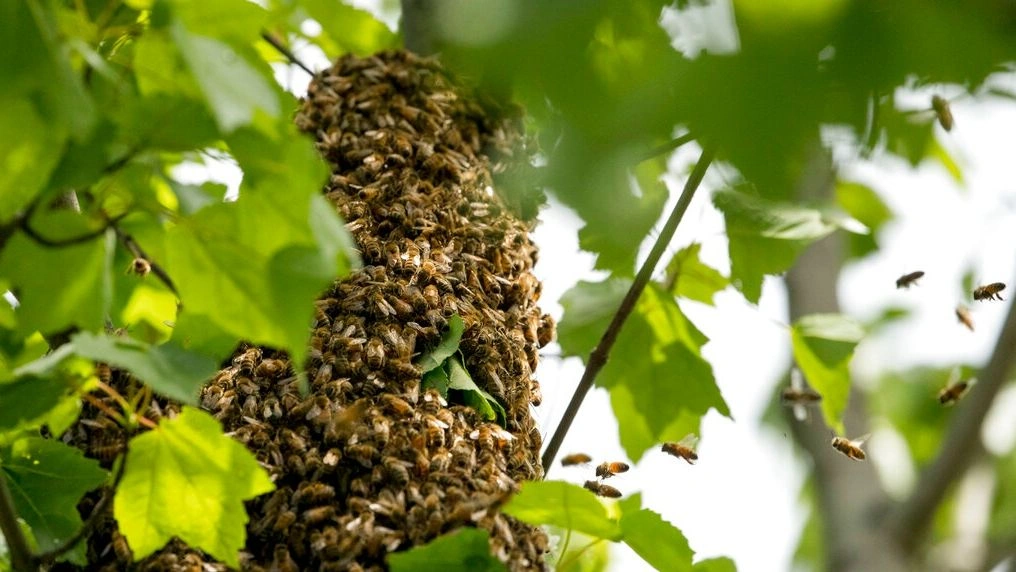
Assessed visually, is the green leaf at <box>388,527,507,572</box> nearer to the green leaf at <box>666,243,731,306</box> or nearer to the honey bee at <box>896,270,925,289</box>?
the green leaf at <box>666,243,731,306</box>

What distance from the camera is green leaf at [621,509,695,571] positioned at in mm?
1808

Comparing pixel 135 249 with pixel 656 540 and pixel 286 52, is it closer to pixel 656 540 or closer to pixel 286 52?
pixel 656 540

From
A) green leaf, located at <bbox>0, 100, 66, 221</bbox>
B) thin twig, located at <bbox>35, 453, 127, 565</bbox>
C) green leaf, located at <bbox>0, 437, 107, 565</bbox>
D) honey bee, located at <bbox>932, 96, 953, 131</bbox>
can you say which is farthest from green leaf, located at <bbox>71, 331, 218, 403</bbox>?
honey bee, located at <bbox>932, 96, 953, 131</bbox>

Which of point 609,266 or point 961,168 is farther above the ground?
point 961,168

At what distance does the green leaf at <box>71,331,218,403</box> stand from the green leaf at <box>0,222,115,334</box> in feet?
0.18

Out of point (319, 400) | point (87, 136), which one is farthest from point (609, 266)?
point (87, 136)

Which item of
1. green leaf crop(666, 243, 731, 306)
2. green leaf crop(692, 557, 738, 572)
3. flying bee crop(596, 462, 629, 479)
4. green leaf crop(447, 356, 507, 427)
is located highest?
green leaf crop(666, 243, 731, 306)

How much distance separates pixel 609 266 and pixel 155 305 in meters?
1.09

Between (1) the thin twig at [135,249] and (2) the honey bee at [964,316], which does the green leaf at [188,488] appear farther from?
(2) the honey bee at [964,316]

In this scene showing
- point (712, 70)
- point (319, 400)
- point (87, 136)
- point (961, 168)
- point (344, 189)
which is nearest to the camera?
point (712, 70)

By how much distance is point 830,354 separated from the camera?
2.50 metres

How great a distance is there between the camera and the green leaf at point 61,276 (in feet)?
4.68

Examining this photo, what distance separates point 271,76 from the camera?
141cm

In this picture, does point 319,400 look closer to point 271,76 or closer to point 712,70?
point 271,76
